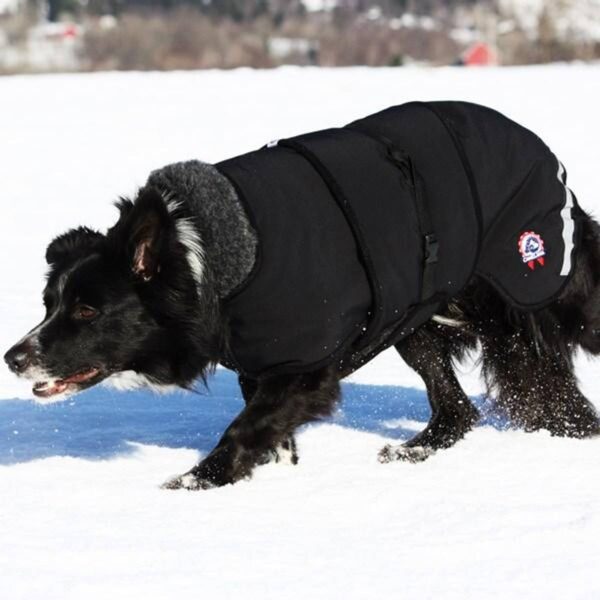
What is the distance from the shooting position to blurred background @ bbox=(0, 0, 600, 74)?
44.0m

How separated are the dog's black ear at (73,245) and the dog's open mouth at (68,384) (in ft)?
1.35

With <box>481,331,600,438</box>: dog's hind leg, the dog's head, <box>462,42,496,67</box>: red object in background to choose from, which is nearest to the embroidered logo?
<box>481,331,600,438</box>: dog's hind leg

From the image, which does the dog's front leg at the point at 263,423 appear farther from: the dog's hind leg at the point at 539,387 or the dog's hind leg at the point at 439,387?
the dog's hind leg at the point at 539,387

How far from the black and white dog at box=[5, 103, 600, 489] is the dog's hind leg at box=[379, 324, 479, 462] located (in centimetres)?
11

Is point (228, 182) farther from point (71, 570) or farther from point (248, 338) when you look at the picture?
point (71, 570)

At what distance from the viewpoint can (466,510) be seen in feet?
12.3

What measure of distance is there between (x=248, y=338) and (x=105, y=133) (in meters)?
13.8

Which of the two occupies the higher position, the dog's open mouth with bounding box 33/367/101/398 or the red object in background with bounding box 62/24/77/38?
the dog's open mouth with bounding box 33/367/101/398

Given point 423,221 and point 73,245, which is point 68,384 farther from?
point 423,221

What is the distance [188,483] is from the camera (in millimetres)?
4121

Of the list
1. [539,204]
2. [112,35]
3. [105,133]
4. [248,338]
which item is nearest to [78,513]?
[248,338]

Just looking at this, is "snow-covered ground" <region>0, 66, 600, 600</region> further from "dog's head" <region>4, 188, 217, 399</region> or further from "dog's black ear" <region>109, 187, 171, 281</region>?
"dog's black ear" <region>109, 187, 171, 281</region>

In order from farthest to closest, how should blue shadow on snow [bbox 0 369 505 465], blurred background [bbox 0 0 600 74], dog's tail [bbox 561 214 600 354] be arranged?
blurred background [bbox 0 0 600 74] < blue shadow on snow [bbox 0 369 505 465] < dog's tail [bbox 561 214 600 354]

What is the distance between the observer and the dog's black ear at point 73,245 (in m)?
4.11
